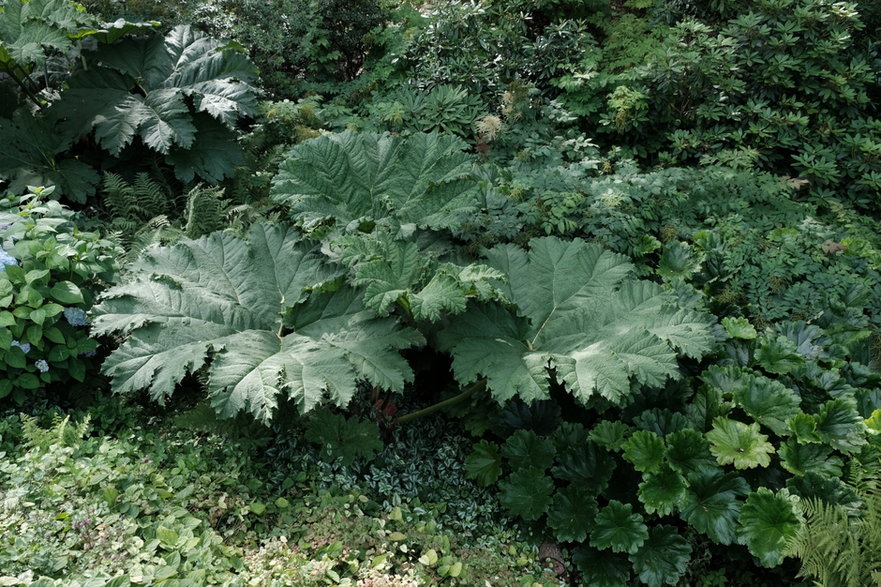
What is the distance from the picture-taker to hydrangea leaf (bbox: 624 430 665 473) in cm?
289

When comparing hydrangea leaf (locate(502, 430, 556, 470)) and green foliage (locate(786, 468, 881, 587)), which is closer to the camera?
green foliage (locate(786, 468, 881, 587))

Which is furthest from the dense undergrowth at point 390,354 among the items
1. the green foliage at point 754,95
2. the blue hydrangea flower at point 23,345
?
the green foliage at point 754,95

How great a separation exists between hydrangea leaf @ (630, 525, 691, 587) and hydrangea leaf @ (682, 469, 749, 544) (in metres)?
0.11

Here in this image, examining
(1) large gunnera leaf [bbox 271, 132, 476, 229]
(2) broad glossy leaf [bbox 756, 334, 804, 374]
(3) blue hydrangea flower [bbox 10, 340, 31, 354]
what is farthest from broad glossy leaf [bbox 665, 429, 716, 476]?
(3) blue hydrangea flower [bbox 10, 340, 31, 354]

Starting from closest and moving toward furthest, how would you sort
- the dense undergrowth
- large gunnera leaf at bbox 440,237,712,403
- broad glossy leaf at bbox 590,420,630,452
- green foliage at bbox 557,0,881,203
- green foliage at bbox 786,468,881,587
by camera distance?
green foliage at bbox 786,468,881,587 → the dense undergrowth → large gunnera leaf at bbox 440,237,712,403 → broad glossy leaf at bbox 590,420,630,452 → green foliage at bbox 557,0,881,203

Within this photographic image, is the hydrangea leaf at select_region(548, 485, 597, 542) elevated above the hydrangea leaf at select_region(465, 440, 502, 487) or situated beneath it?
situated beneath

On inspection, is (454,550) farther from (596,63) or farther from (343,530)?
(596,63)

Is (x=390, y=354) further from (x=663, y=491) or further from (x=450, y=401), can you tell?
(x=663, y=491)

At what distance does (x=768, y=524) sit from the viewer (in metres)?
2.78

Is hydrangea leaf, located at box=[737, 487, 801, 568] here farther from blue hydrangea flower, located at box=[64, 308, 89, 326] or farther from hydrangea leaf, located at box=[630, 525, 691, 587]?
blue hydrangea flower, located at box=[64, 308, 89, 326]

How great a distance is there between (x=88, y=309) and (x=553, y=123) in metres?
3.92

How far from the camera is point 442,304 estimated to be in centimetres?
259

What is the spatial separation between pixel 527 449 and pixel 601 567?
24.3 inches

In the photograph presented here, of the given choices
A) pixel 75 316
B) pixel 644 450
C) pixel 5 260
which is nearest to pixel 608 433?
pixel 644 450
